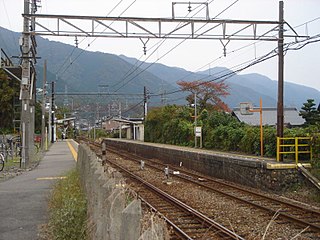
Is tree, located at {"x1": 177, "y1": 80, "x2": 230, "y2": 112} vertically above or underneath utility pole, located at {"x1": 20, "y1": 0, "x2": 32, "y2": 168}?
above

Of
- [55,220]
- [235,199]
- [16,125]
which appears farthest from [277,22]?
[16,125]

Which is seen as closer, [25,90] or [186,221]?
[186,221]

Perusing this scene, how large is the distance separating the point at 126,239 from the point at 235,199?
9829 millimetres

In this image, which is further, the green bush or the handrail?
the green bush

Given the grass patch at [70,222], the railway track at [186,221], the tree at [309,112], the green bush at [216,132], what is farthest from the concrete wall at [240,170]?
the tree at [309,112]

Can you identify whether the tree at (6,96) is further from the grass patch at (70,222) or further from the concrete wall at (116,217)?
the concrete wall at (116,217)

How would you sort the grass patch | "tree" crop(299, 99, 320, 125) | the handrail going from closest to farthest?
the grass patch
the handrail
"tree" crop(299, 99, 320, 125)

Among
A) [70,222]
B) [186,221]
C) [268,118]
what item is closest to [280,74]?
[186,221]

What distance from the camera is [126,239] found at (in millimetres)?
3570

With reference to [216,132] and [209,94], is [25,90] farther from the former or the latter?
[209,94]

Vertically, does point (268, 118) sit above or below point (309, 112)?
below

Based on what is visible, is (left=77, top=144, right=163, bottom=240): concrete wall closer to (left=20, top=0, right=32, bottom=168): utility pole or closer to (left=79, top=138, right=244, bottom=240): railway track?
(left=79, top=138, right=244, bottom=240): railway track

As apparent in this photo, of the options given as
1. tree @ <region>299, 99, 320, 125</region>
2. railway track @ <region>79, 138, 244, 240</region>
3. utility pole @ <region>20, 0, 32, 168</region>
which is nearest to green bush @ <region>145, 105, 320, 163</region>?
tree @ <region>299, 99, 320, 125</region>

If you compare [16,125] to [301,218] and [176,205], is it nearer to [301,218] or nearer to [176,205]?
[176,205]
